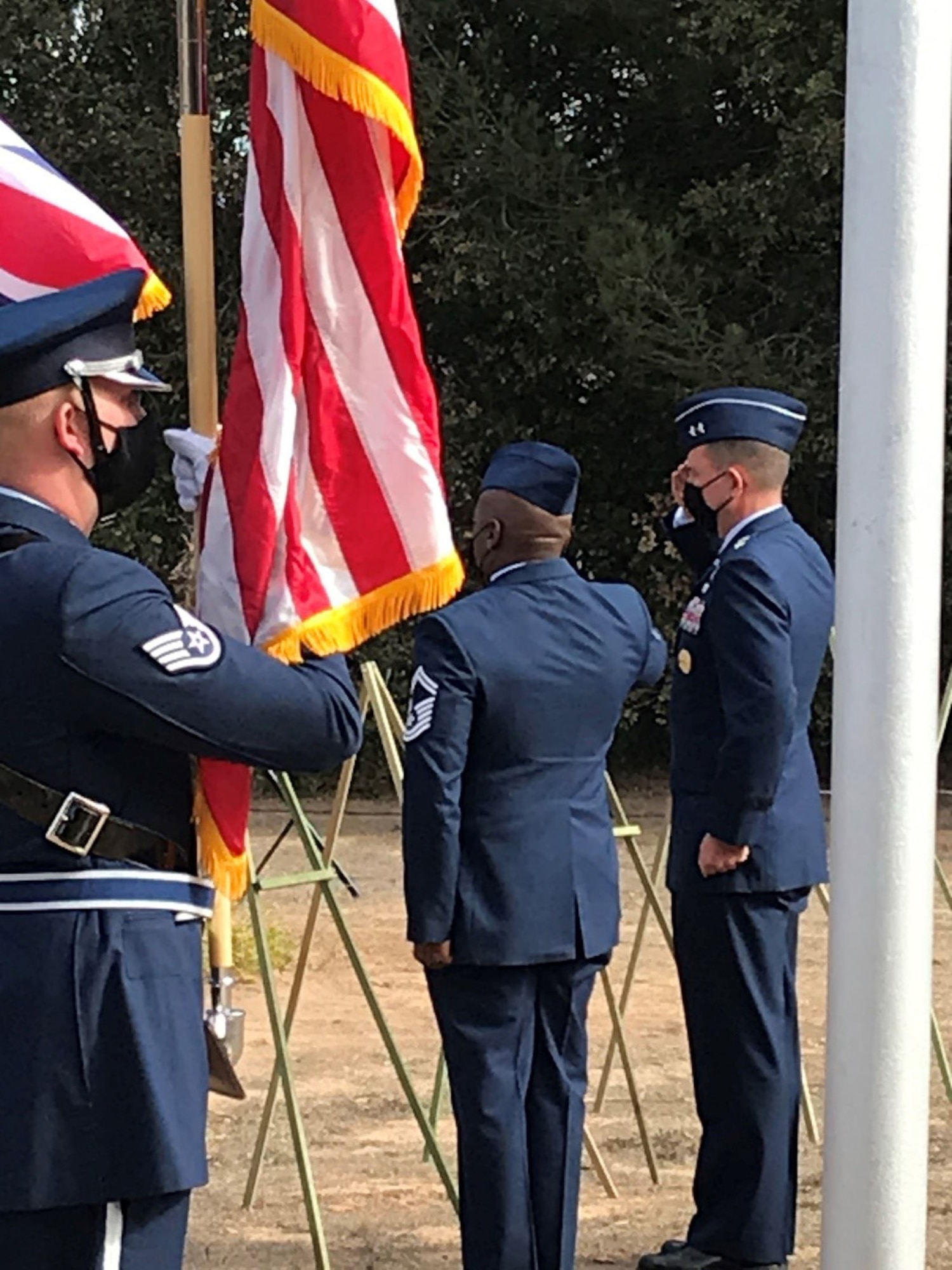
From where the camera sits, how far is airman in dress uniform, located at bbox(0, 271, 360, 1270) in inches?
99.2

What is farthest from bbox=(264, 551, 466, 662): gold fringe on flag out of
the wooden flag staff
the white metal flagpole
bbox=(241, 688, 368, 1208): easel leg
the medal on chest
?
bbox=(241, 688, 368, 1208): easel leg

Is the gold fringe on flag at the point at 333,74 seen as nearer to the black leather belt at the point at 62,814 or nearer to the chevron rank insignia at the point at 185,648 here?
the chevron rank insignia at the point at 185,648

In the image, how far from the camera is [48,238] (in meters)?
3.02

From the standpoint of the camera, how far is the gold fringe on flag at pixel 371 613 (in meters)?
3.08

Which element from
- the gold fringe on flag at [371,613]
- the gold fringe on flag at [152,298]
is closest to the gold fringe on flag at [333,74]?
the gold fringe on flag at [152,298]

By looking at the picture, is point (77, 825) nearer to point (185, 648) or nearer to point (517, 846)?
point (185, 648)

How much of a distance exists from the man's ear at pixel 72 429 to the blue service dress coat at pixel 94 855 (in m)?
0.09

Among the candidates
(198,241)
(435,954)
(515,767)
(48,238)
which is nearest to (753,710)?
(515,767)

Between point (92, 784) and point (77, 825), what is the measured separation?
62 mm

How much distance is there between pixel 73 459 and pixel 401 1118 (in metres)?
4.35

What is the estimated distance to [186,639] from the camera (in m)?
2.54

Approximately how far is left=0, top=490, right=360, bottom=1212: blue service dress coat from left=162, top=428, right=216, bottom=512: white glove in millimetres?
533

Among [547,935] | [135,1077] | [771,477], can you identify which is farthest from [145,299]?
[771,477]

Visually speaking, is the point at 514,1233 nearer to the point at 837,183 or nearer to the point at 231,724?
the point at 231,724
